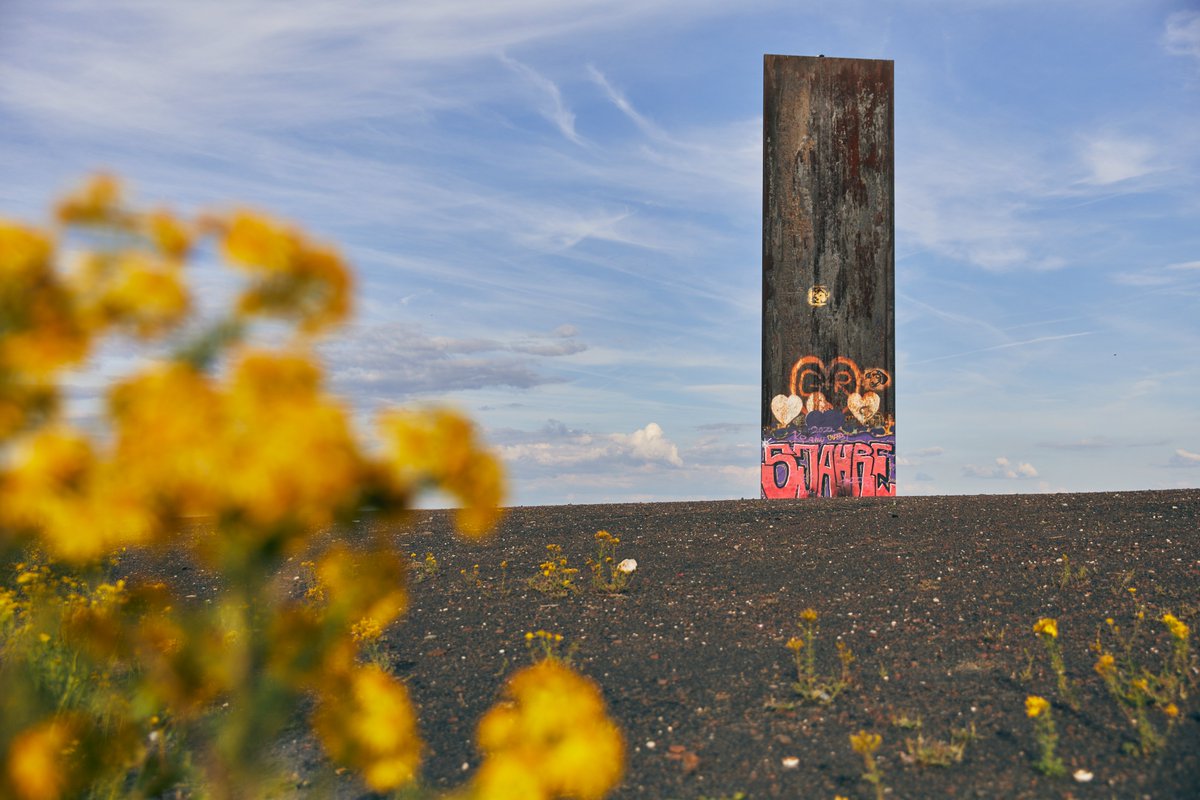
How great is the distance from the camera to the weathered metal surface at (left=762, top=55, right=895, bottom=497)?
473 inches

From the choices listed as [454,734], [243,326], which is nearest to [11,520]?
[243,326]

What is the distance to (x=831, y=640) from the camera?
15.8 feet

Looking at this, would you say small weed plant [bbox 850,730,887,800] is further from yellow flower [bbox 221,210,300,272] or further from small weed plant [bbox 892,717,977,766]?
yellow flower [bbox 221,210,300,272]

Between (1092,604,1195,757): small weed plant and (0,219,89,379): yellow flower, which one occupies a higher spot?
(0,219,89,379): yellow flower

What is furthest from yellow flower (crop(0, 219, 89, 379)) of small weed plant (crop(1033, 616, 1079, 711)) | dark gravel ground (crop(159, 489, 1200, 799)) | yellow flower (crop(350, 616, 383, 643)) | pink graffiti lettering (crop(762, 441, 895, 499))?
pink graffiti lettering (crop(762, 441, 895, 499))

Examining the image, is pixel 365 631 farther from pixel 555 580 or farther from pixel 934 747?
pixel 934 747

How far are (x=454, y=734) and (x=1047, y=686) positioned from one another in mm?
2676

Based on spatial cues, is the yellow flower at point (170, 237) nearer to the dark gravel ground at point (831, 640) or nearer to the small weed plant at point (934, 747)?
the dark gravel ground at point (831, 640)

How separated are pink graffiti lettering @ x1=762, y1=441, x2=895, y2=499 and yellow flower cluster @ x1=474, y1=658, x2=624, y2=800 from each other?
10.6 meters

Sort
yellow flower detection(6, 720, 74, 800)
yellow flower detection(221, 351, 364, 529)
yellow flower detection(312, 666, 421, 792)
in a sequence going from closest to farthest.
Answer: yellow flower detection(221, 351, 364, 529) → yellow flower detection(6, 720, 74, 800) → yellow flower detection(312, 666, 421, 792)

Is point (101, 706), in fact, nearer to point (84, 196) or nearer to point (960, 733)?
point (84, 196)

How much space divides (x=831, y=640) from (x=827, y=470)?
7.55 m

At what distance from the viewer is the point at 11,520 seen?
153 centimetres

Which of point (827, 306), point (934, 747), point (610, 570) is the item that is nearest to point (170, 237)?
point (934, 747)
